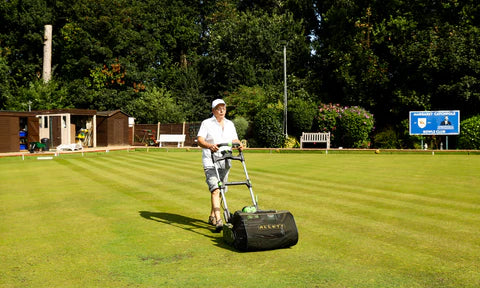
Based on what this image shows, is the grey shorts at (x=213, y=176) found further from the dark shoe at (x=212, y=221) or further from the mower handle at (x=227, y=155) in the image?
the dark shoe at (x=212, y=221)

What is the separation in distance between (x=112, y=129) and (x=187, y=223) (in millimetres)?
33096

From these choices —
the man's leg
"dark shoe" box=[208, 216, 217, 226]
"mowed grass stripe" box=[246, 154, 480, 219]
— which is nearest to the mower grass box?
the man's leg

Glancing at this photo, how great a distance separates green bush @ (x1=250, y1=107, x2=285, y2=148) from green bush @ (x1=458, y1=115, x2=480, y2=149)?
1088 cm

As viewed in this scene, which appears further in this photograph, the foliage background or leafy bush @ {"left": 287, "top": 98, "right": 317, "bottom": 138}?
leafy bush @ {"left": 287, "top": 98, "right": 317, "bottom": 138}

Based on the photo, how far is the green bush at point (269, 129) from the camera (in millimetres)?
31781

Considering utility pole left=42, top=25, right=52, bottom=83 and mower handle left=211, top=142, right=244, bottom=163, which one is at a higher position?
utility pole left=42, top=25, right=52, bottom=83

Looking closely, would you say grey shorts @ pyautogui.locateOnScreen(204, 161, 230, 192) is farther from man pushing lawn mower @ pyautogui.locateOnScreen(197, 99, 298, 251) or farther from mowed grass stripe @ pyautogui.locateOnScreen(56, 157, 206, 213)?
mowed grass stripe @ pyautogui.locateOnScreen(56, 157, 206, 213)

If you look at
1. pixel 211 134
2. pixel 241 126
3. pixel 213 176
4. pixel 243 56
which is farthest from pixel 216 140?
pixel 243 56

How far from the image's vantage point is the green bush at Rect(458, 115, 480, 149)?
26344mm

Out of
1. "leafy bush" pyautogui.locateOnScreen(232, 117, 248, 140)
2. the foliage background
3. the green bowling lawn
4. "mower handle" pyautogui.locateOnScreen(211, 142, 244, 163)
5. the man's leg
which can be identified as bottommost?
the green bowling lawn

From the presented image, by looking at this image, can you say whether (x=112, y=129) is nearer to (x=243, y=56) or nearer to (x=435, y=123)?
(x=243, y=56)

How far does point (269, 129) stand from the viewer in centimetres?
3183

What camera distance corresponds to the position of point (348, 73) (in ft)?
106

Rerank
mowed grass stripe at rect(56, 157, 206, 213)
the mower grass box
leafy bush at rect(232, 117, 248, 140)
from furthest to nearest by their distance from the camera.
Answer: leafy bush at rect(232, 117, 248, 140) → mowed grass stripe at rect(56, 157, 206, 213) → the mower grass box
